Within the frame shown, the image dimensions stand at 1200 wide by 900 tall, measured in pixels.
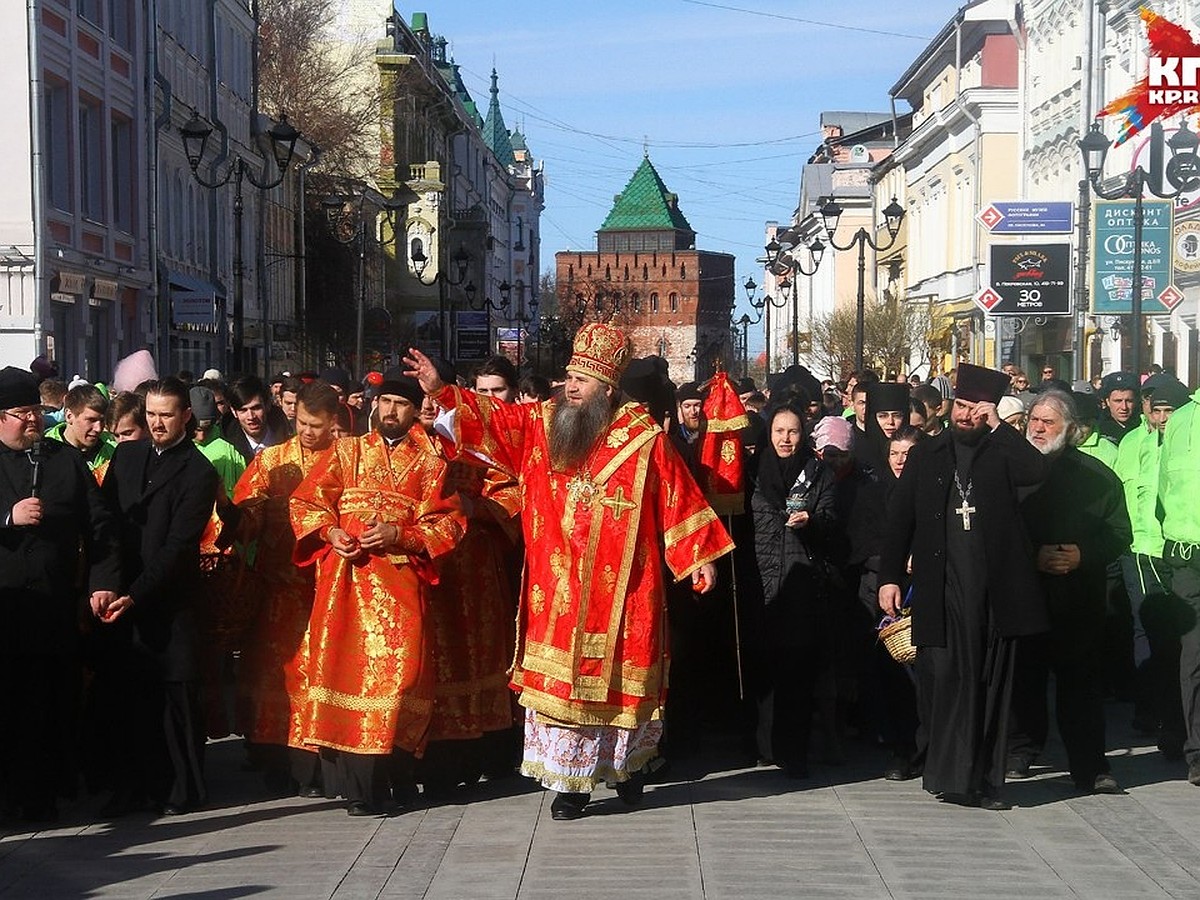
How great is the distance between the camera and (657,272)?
15375 cm

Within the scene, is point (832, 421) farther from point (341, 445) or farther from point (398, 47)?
point (398, 47)

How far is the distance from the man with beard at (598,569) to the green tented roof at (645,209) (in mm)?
147516

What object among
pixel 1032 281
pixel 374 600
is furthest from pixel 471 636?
pixel 1032 281

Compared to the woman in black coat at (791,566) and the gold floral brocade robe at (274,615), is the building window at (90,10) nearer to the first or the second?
the gold floral brocade robe at (274,615)

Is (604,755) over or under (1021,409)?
under

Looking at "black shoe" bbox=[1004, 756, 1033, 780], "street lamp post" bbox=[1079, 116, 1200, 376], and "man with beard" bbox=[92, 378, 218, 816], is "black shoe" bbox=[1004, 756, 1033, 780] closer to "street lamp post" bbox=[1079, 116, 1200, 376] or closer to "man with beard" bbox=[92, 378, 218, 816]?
"man with beard" bbox=[92, 378, 218, 816]

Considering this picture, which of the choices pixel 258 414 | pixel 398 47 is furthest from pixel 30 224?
pixel 398 47

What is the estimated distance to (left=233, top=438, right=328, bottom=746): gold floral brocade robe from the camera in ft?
29.6

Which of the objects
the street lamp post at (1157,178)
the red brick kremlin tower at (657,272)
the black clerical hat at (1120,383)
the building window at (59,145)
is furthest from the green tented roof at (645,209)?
the black clerical hat at (1120,383)

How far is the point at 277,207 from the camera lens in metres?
54.2

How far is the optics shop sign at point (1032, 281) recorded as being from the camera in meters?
34.5

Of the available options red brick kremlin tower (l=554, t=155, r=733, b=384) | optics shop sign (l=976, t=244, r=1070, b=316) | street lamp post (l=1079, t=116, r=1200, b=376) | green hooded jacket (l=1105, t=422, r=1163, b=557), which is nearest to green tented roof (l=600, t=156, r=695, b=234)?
red brick kremlin tower (l=554, t=155, r=733, b=384)

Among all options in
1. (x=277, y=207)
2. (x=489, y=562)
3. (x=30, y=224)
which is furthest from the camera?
(x=277, y=207)

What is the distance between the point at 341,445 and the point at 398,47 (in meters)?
67.9
